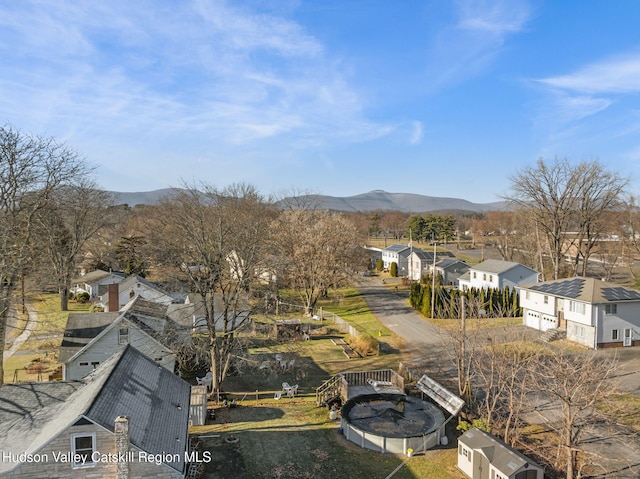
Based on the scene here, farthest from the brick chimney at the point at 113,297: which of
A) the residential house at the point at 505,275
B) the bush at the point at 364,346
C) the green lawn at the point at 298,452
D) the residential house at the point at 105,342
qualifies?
the residential house at the point at 505,275

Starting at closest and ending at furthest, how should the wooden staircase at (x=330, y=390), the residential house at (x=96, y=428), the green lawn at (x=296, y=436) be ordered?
1. the residential house at (x=96, y=428)
2. the green lawn at (x=296, y=436)
3. the wooden staircase at (x=330, y=390)

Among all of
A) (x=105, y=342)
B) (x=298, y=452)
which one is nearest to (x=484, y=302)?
(x=298, y=452)

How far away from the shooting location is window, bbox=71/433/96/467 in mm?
12312

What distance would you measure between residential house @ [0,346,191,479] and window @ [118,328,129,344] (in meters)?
9.33

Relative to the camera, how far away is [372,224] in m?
137

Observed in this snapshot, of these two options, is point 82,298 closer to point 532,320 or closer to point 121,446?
point 121,446

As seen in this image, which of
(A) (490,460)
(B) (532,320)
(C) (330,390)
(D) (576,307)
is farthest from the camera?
(B) (532,320)

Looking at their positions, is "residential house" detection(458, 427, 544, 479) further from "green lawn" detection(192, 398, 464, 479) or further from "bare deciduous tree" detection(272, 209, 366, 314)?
"bare deciduous tree" detection(272, 209, 366, 314)

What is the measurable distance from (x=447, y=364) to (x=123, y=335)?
70.2ft

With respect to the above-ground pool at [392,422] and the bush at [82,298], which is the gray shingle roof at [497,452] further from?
the bush at [82,298]

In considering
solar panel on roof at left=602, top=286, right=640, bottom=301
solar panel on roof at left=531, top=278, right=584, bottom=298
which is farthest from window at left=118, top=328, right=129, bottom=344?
solar panel on roof at left=602, top=286, right=640, bottom=301

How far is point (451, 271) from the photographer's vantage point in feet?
208

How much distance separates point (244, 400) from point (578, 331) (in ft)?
88.1

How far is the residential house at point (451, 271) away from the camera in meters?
63.0
